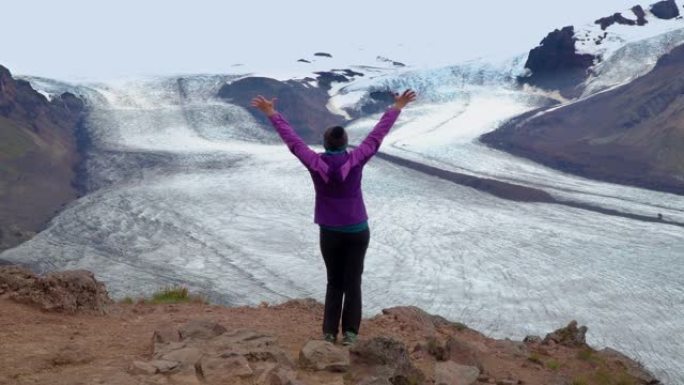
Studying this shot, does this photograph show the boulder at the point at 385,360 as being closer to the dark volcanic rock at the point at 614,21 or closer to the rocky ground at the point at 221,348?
the rocky ground at the point at 221,348

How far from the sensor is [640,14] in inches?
2274

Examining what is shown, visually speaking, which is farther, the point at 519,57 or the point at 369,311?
the point at 519,57

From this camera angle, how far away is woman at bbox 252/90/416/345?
14.9 feet

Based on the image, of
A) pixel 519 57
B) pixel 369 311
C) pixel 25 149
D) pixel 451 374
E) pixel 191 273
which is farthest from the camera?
pixel 519 57

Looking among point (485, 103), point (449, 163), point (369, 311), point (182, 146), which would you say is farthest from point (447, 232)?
point (485, 103)

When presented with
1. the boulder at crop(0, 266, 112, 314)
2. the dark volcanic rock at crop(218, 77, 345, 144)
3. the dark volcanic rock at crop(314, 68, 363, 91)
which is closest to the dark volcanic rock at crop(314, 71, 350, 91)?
the dark volcanic rock at crop(314, 68, 363, 91)

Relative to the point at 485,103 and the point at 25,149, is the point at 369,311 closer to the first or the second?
the point at 25,149

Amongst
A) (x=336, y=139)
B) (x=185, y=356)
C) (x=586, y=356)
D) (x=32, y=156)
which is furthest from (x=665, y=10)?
(x=185, y=356)

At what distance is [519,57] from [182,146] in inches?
1127

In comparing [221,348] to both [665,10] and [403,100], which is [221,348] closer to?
[403,100]

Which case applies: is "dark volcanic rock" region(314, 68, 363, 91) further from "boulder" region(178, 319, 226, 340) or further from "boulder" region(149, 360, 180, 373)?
"boulder" region(149, 360, 180, 373)

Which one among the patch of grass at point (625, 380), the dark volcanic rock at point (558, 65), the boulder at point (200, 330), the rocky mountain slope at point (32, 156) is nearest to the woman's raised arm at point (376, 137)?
the boulder at point (200, 330)

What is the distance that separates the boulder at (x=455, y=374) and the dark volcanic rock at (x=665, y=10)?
193ft

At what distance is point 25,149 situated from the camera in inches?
1296
